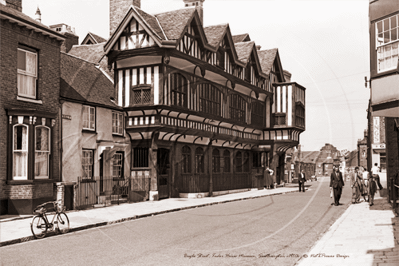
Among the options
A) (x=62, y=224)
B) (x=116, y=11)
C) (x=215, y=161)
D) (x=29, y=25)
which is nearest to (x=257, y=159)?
(x=215, y=161)

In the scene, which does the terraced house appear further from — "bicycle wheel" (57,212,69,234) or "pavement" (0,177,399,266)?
"bicycle wheel" (57,212,69,234)

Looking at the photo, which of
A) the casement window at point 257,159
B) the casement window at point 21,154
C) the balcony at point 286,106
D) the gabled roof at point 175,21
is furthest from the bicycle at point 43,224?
the balcony at point 286,106

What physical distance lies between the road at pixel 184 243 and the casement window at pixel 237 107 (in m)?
16.7

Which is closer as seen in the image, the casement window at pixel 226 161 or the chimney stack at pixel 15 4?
the chimney stack at pixel 15 4

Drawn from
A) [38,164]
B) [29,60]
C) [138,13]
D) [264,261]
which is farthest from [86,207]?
[264,261]

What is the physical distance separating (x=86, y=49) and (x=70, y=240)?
20038mm

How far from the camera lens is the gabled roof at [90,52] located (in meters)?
28.1

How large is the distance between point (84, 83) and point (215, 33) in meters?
9.88

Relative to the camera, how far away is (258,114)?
3616 cm

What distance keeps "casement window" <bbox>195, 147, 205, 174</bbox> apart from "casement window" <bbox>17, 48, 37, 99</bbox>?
12.5 metres

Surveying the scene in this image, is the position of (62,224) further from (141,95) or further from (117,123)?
(141,95)

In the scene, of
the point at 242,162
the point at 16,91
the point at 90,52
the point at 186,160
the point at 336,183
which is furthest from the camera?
the point at 242,162

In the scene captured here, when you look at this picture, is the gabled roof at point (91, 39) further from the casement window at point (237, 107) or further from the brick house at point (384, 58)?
the brick house at point (384, 58)

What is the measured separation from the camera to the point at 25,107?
56.5 feet
